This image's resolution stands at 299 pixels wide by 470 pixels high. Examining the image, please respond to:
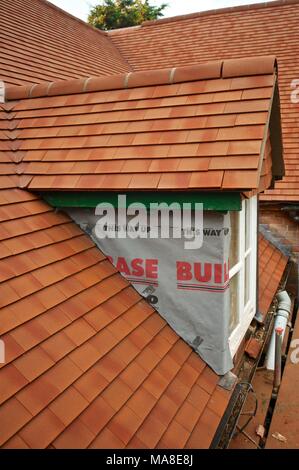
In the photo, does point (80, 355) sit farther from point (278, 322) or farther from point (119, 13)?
point (119, 13)

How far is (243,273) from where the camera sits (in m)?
3.87

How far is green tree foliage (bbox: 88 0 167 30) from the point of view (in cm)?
2123

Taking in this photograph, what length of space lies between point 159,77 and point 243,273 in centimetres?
220

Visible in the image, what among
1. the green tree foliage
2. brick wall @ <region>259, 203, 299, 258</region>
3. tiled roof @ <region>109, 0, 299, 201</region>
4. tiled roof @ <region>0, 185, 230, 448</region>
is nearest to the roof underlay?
tiled roof @ <region>0, 185, 230, 448</region>

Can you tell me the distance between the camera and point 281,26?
10.4 m

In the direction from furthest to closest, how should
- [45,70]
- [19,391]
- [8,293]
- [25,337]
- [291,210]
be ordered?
[291,210] < [45,70] < [8,293] < [25,337] < [19,391]

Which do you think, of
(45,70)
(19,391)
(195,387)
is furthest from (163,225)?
(45,70)

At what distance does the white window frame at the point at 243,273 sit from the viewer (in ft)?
11.1

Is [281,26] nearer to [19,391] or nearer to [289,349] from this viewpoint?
[289,349]

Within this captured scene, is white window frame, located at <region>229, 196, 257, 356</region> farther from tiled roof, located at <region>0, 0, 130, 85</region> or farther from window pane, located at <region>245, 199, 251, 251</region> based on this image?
tiled roof, located at <region>0, 0, 130, 85</region>

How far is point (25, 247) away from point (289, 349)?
5459 millimetres

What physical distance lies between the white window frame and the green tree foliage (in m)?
21.4

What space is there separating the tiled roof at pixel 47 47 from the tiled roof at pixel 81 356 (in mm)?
3077

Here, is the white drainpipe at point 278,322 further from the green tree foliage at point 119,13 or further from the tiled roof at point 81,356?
the green tree foliage at point 119,13
